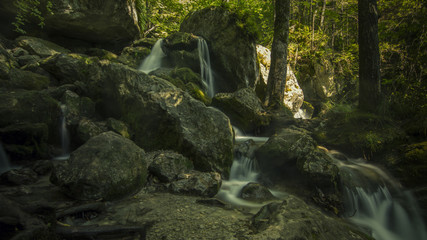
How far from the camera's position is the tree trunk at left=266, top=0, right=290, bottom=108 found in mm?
10000

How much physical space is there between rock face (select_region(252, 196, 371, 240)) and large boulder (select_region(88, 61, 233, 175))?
245 cm

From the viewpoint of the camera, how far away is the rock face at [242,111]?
28.0 ft

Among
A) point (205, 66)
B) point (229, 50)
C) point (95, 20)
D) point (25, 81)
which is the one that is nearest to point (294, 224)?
point (25, 81)

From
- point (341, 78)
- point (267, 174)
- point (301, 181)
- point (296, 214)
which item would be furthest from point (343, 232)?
point (341, 78)

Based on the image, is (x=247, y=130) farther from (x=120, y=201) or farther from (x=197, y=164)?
(x=120, y=201)

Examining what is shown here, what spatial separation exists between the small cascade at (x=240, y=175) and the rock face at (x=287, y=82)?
23.1ft

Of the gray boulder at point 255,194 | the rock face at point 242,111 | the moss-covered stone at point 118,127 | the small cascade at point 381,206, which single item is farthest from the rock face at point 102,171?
the rock face at point 242,111

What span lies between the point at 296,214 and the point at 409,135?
5.65m

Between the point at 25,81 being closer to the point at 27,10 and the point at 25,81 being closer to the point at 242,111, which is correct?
the point at 27,10

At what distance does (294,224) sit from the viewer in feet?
8.50

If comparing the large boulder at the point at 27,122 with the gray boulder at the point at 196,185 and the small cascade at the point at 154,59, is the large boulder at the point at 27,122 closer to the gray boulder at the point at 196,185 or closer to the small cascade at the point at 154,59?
the gray boulder at the point at 196,185

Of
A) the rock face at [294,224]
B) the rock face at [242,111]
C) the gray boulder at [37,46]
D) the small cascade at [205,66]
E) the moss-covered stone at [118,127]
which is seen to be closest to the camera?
the rock face at [294,224]

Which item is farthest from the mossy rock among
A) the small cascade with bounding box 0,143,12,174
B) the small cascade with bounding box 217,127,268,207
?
the small cascade with bounding box 0,143,12,174

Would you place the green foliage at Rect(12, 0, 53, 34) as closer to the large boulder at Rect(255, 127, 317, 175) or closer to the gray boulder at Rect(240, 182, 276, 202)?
the gray boulder at Rect(240, 182, 276, 202)
